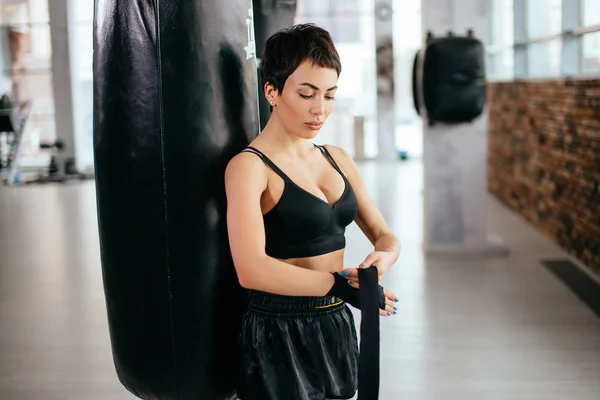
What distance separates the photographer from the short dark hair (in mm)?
1636

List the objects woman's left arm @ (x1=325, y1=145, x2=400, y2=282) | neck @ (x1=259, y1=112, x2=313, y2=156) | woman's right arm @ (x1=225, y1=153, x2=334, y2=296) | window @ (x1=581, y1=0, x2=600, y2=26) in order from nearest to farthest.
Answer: woman's right arm @ (x1=225, y1=153, x2=334, y2=296) → neck @ (x1=259, y1=112, x2=313, y2=156) → woman's left arm @ (x1=325, y1=145, x2=400, y2=282) → window @ (x1=581, y1=0, x2=600, y2=26)

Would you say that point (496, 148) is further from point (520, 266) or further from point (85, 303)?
point (85, 303)

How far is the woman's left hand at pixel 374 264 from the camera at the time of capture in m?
1.62

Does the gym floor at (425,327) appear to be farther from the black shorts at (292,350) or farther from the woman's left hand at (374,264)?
the woman's left hand at (374,264)

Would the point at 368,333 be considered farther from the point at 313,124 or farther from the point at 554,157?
the point at 554,157

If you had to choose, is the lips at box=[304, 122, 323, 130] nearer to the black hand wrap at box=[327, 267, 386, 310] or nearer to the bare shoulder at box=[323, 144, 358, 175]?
the bare shoulder at box=[323, 144, 358, 175]

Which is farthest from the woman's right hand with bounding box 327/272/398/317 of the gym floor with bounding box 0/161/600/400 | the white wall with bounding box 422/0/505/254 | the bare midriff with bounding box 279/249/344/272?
the white wall with bounding box 422/0/505/254

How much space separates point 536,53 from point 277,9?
5053 millimetres

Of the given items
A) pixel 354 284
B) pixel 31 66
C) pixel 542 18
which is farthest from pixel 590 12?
pixel 31 66

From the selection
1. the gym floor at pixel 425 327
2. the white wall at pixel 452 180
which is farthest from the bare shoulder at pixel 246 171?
the white wall at pixel 452 180

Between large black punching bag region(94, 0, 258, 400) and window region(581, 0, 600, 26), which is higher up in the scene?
window region(581, 0, 600, 26)

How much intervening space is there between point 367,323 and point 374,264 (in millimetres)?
133

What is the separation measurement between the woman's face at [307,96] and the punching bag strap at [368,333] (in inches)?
13.3

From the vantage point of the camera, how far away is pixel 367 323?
1.61 meters
